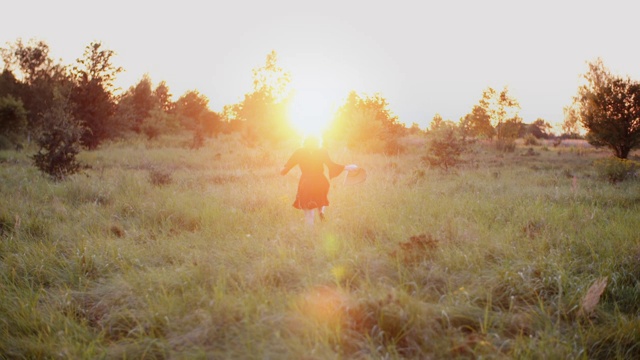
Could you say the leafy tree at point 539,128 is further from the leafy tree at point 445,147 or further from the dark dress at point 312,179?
the dark dress at point 312,179

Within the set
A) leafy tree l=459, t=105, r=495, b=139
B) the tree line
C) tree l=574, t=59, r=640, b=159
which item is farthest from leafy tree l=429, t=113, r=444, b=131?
leafy tree l=459, t=105, r=495, b=139

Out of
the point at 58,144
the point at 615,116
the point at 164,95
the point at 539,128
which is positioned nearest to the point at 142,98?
the point at 164,95

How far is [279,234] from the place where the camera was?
607cm

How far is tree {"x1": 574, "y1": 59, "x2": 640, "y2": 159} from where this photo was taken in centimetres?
2347

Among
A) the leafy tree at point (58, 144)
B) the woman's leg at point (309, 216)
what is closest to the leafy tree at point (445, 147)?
the woman's leg at point (309, 216)

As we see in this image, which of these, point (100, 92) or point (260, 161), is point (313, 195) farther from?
point (100, 92)

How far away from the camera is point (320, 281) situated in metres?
4.09

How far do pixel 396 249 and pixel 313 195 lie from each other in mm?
2380

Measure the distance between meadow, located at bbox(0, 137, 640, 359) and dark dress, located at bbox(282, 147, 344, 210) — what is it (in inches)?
16.0

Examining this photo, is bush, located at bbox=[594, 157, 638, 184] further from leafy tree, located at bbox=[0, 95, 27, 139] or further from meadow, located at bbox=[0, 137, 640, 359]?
leafy tree, located at bbox=[0, 95, 27, 139]

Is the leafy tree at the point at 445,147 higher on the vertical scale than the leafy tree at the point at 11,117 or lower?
lower

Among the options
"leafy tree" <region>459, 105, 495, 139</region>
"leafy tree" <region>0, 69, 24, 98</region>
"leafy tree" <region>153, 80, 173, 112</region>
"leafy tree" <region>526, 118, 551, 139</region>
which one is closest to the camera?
"leafy tree" <region>0, 69, 24, 98</region>

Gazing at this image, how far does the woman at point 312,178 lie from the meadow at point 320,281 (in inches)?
14.0

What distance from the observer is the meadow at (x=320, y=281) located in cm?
313
